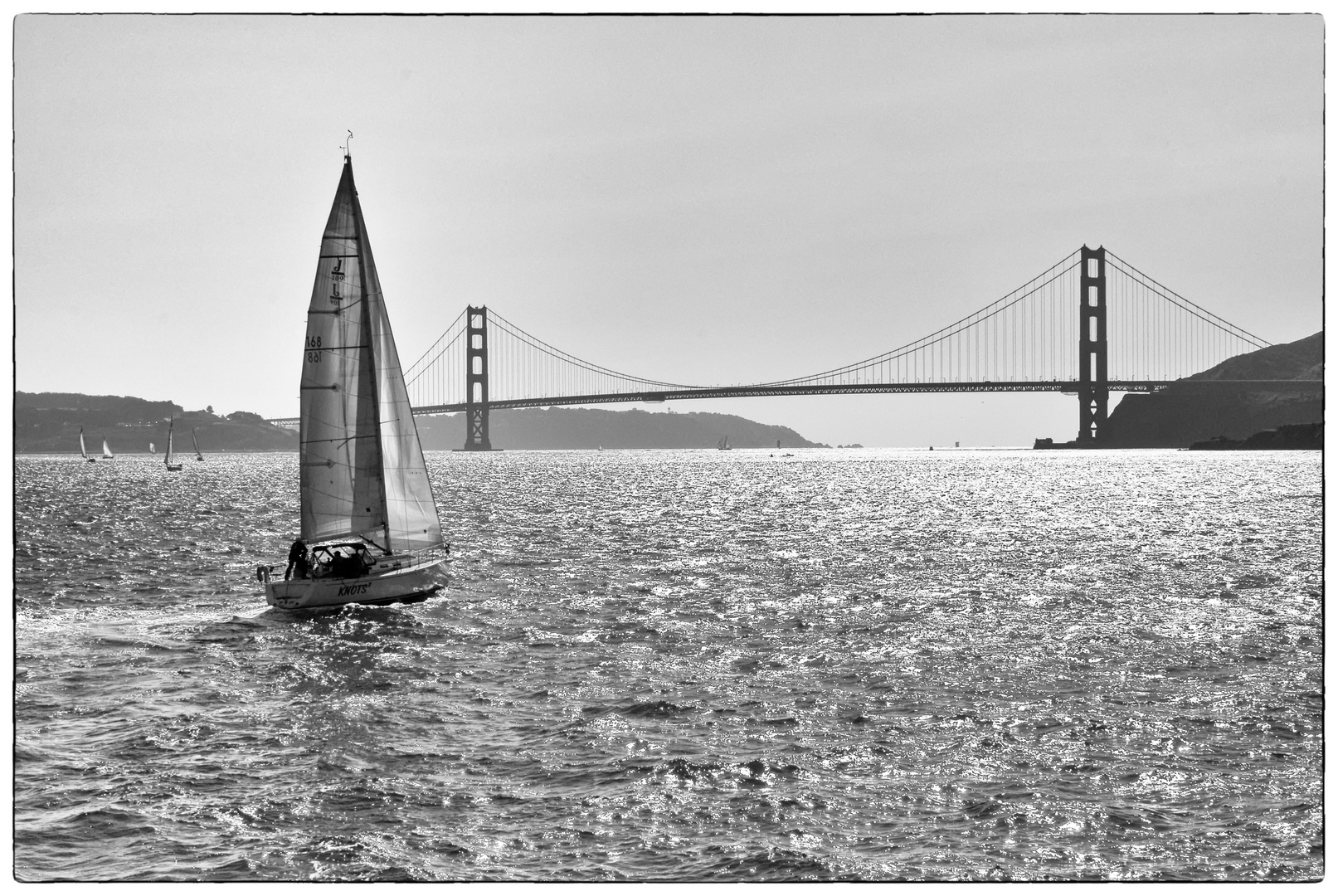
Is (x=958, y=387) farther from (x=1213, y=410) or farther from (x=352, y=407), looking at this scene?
(x=352, y=407)

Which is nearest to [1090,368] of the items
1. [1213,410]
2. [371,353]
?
[1213,410]

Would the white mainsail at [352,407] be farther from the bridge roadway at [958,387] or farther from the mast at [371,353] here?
the bridge roadway at [958,387]

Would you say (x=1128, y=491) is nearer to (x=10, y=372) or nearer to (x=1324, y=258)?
(x=1324, y=258)

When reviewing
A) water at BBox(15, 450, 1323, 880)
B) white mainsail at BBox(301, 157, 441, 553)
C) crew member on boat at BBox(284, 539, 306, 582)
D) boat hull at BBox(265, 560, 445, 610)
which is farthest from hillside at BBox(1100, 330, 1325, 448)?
crew member on boat at BBox(284, 539, 306, 582)

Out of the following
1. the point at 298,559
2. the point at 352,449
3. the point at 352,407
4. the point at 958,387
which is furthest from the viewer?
the point at 958,387

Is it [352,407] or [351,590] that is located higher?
[352,407]

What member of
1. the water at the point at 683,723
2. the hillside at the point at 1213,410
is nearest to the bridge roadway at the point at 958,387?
the hillside at the point at 1213,410

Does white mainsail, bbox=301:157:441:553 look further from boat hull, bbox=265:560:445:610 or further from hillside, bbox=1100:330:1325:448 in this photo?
hillside, bbox=1100:330:1325:448
